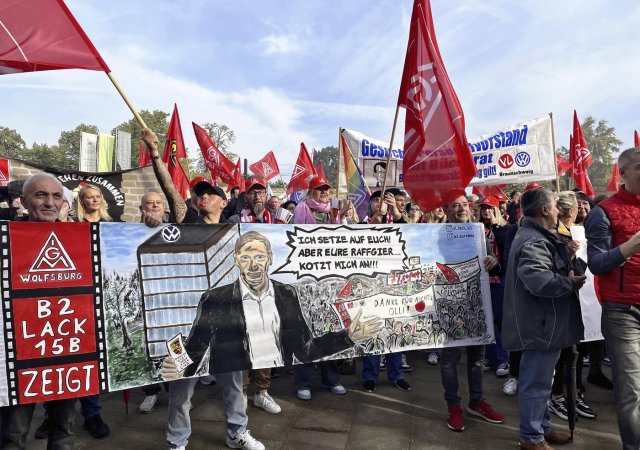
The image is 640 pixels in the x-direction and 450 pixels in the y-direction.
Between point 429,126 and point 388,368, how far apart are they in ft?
8.21

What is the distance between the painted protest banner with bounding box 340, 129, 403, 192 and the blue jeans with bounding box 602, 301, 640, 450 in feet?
14.1

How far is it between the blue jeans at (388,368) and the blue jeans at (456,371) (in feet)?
2.74

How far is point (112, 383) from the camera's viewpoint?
2.68 metres

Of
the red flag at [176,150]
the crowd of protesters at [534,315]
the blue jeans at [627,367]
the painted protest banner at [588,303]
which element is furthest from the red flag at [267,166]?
the blue jeans at [627,367]

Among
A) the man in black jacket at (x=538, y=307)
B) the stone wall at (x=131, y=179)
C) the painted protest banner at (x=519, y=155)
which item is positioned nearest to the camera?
the man in black jacket at (x=538, y=307)

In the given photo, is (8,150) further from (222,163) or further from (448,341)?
(448,341)

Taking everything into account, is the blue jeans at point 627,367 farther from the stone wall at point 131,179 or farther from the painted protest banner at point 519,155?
the stone wall at point 131,179

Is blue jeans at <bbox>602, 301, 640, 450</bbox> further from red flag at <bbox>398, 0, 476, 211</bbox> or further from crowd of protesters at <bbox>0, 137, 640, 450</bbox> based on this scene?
red flag at <bbox>398, 0, 476, 211</bbox>

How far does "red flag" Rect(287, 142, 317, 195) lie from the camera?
10.2m

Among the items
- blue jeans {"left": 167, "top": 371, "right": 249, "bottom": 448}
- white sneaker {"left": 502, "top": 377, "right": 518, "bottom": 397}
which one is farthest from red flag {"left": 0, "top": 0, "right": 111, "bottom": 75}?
white sneaker {"left": 502, "top": 377, "right": 518, "bottom": 397}

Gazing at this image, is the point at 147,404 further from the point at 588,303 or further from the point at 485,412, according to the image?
the point at 588,303

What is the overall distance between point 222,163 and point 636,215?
27.2ft

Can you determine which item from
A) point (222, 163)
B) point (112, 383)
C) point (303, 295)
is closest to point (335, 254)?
point (303, 295)

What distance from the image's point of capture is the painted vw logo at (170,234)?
9.57 ft
